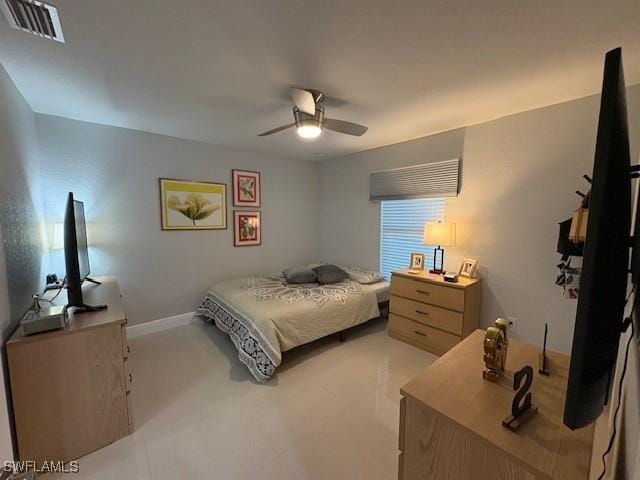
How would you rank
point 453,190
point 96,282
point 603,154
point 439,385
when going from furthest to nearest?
point 453,190 → point 96,282 → point 439,385 → point 603,154

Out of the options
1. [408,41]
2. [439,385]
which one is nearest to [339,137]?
[408,41]

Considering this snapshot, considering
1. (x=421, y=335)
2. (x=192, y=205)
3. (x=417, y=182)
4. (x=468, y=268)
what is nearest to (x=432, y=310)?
(x=421, y=335)

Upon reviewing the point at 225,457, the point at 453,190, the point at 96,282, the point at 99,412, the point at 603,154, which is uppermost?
the point at 453,190

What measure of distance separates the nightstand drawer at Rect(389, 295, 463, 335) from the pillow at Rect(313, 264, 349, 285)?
73 cm

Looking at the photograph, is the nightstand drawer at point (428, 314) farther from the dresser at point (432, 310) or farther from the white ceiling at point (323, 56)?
the white ceiling at point (323, 56)

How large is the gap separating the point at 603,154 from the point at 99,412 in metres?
2.51

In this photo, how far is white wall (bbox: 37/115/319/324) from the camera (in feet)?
8.88

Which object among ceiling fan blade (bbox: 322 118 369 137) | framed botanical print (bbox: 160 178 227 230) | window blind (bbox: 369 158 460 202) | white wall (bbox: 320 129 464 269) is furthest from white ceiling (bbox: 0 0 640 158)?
framed botanical print (bbox: 160 178 227 230)

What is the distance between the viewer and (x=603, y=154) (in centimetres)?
47

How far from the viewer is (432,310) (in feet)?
9.09

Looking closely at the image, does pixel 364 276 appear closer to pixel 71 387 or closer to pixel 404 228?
pixel 404 228

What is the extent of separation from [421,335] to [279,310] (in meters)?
1.52

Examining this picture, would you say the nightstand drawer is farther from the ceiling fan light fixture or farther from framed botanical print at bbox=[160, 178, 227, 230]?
framed botanical print at bbox=[160, 178, 227, 230]

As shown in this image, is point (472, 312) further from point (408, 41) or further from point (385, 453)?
point (408, 41)
